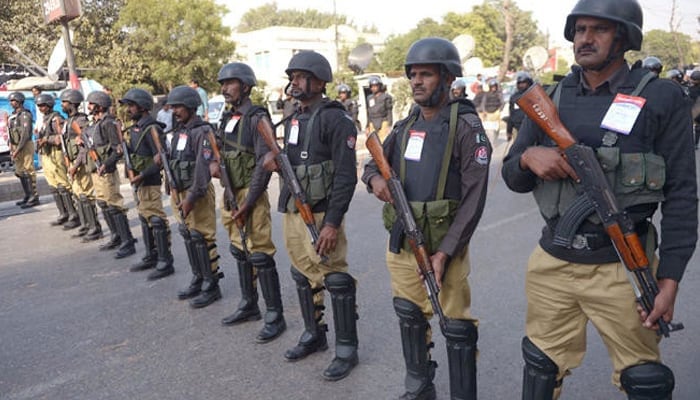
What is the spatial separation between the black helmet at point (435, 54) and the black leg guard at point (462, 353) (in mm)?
1212

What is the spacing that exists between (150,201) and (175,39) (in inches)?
788

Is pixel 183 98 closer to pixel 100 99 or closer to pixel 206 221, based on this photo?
pixel 206 221

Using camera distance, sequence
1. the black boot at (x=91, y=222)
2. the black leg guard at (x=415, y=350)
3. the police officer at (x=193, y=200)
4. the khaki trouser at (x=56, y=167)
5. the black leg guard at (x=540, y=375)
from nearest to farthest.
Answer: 1. the black leg guard at (x=540, y=375)
2. the black leg guard at (x=415, y=350)
3. the police officer at (x=193, y=200)
4. the black boot at (x=91, y=222)
5. the khaki trouser at (x=56, y=167)

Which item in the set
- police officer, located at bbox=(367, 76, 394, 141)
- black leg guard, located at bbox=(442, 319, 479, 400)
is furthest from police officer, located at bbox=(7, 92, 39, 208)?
black leg guard, located at bbox=(442, 319, 479, 400)

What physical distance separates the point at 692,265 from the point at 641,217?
3.44 meters

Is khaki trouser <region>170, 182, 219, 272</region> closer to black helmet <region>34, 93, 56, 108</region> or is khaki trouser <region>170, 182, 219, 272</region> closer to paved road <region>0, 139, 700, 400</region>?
paved road <region>0, 139, 700, 400</region>

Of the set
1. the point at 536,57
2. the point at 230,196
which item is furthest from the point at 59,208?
the point at 536,57

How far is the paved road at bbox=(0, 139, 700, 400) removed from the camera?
3.27 metres

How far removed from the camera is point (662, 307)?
192cm

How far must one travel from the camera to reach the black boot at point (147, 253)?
583cm

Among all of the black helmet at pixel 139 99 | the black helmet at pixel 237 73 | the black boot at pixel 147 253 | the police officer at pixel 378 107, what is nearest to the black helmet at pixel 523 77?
the police officer at pixel 378 107

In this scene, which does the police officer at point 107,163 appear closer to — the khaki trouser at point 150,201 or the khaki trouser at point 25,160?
the khaki trouser at point 150,201

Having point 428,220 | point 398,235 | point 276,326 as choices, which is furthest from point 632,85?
point 276,326

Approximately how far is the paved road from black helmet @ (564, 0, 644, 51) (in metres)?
1.91
